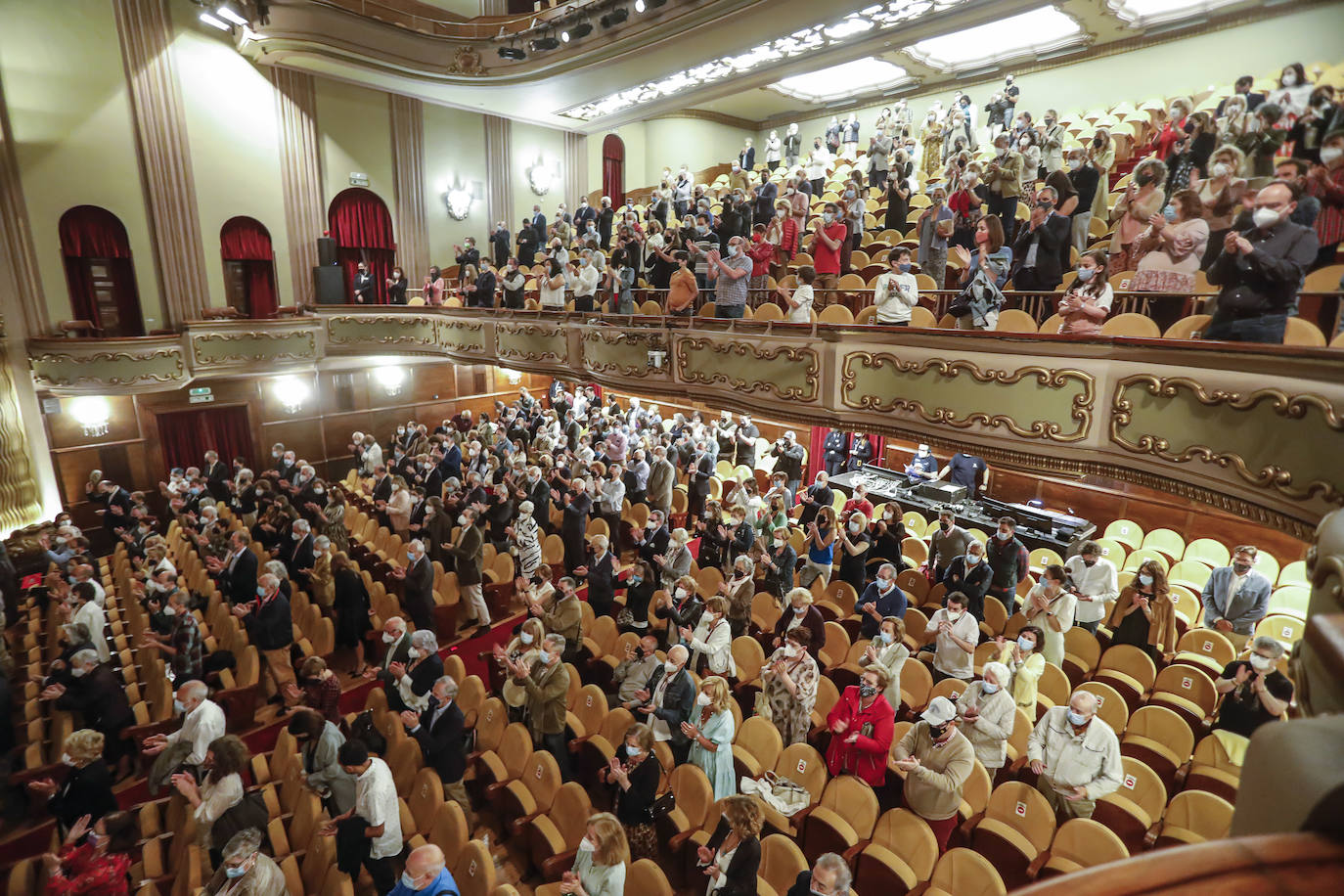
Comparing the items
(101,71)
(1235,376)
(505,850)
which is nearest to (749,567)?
(505,850)

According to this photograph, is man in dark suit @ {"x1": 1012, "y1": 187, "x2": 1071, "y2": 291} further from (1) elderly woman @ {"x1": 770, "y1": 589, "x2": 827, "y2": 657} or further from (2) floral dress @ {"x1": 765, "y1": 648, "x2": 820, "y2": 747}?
(2) floral dress @ {"x1": 765, "y1": 648, "x2": 820, "y2": 747}

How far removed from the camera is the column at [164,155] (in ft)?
33.4

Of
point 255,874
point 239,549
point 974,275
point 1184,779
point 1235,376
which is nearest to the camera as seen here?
point 255,874

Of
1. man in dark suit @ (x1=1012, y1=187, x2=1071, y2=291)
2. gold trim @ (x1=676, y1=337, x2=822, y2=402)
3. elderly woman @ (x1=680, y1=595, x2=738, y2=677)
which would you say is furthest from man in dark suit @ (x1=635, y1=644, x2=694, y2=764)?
man in dark suit @ (x1=1012, y1=187, x2=1071, y2=291)

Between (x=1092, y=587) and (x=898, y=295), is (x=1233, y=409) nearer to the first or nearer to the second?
(x=1092, y=587)

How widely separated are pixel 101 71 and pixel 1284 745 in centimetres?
1443

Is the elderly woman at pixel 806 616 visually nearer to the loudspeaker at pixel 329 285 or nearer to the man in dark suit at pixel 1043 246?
the man in dark suit at pixel 1043 246

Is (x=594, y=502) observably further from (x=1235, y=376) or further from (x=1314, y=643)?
(x=1314, y=643)

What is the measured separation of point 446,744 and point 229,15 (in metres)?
12.0

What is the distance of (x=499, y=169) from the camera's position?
14.7 meters

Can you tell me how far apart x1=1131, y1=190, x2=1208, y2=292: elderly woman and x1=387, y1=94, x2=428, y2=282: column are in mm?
13036

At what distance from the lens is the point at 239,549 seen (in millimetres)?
6422

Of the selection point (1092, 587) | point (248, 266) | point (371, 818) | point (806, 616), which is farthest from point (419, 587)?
point (248, 266)

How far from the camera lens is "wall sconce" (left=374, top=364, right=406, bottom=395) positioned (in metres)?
13.3
